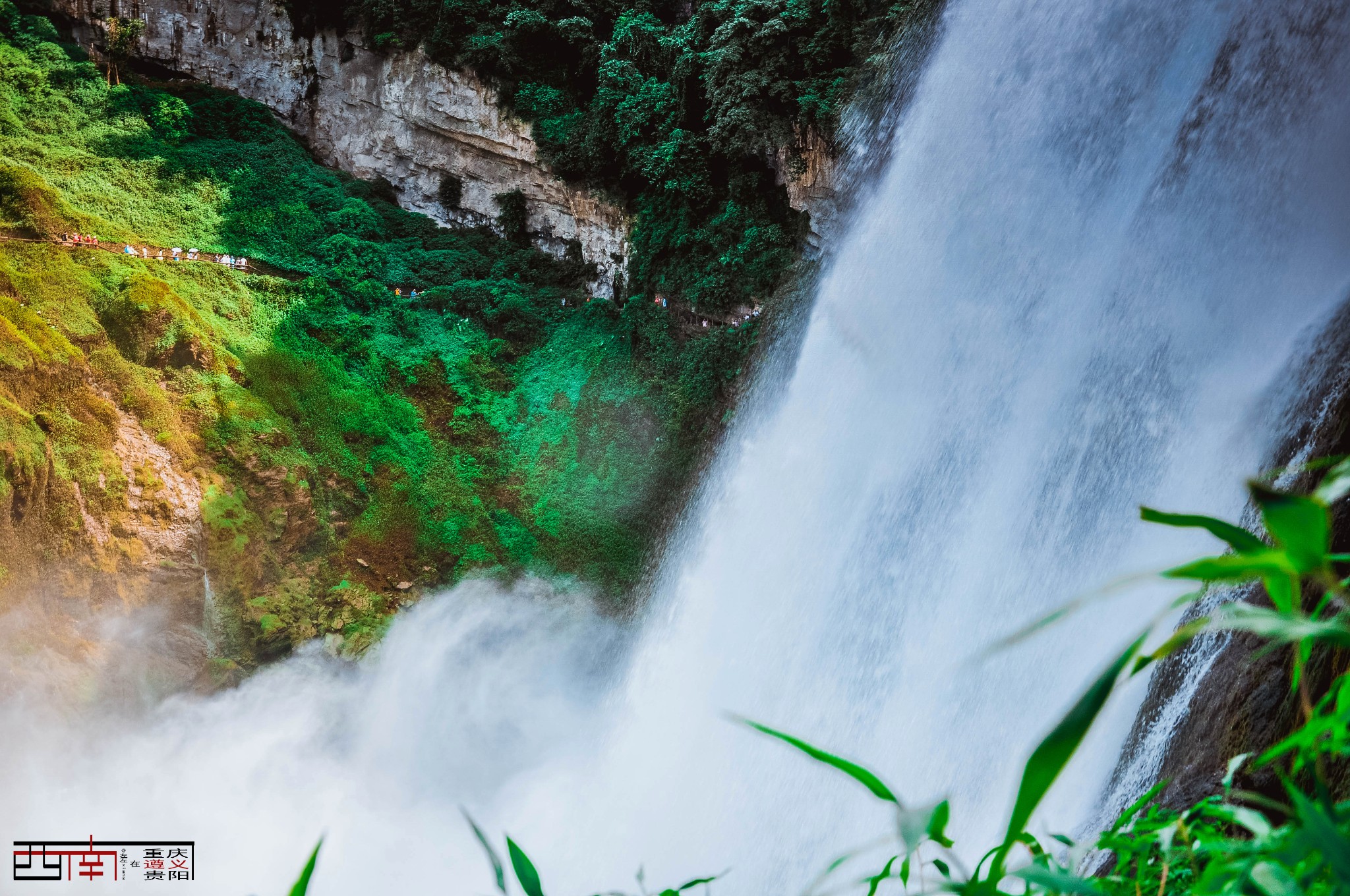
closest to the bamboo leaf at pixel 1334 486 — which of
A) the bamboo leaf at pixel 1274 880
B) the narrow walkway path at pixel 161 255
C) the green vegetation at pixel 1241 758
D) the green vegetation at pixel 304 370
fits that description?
the green vegetation at pixel 1241 758

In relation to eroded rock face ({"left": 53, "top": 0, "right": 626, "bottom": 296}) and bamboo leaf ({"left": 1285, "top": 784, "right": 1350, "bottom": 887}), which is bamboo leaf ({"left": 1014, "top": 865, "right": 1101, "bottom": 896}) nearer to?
bamboo leaf ({"left": 1285, "top": 784, "right": 1350, "bottom": 887})

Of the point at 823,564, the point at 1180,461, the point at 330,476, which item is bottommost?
the point at 330,476

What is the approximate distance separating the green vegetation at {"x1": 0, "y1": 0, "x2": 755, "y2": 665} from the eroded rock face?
0.54m

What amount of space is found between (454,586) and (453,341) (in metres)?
3.29

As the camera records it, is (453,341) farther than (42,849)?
Yes

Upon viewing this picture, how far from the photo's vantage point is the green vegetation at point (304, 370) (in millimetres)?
7750

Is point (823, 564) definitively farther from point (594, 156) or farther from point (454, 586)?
point (594, 156)

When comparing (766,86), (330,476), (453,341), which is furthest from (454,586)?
(766,86)

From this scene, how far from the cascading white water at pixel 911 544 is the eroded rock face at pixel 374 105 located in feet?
17.5

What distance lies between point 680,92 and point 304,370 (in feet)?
17.8

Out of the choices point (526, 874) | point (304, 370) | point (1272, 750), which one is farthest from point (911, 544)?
point (304, 370)

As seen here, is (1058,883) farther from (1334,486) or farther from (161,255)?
(161,255)

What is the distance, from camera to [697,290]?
10039mm

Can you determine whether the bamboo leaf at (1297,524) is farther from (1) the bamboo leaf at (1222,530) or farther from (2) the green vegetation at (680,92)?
(2) the green vegetation at (680,92)
